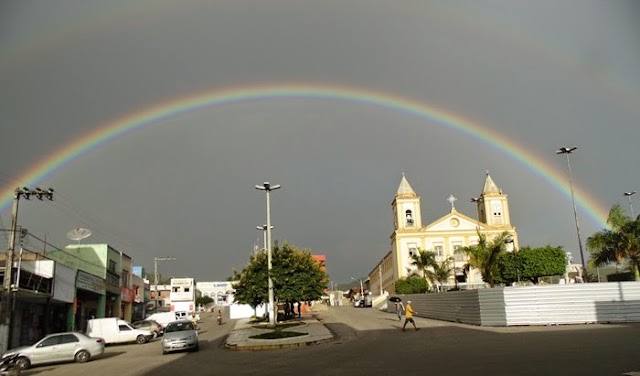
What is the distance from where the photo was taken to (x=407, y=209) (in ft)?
293

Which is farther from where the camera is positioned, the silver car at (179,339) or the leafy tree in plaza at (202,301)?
the leafy tree in plaza at (202,301)

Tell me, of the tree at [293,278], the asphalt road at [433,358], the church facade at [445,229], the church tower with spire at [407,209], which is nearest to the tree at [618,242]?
the asphalt road at [433,358]

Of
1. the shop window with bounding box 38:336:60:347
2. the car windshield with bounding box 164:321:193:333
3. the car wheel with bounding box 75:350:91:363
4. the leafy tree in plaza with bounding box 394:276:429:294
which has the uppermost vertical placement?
the leafy tree in plaza with bounding box 394:276:429:294

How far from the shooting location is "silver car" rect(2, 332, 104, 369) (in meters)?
22.6

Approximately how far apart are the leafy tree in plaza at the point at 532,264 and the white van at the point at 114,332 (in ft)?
110

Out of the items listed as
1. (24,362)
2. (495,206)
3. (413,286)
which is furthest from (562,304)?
(495,206)

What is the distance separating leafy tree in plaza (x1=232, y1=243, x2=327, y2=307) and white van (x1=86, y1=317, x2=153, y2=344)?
32.7 ft

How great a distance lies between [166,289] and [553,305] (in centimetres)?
11514

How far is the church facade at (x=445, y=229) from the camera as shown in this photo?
3366 inches

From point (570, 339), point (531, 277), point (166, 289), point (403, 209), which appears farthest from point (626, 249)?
point (166, 289)

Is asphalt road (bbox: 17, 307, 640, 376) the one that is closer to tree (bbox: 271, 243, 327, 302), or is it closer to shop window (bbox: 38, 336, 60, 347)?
shop window (bbox: 38, 336, 60, 347)

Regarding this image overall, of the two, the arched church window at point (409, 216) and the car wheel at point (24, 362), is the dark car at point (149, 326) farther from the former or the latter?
the arched church window at point (409, 216)

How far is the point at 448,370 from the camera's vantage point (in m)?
13.6

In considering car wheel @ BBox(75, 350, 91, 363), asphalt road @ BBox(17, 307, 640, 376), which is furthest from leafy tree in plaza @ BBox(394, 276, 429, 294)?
car wheel @ BBox(75, 350, 91, 363)
